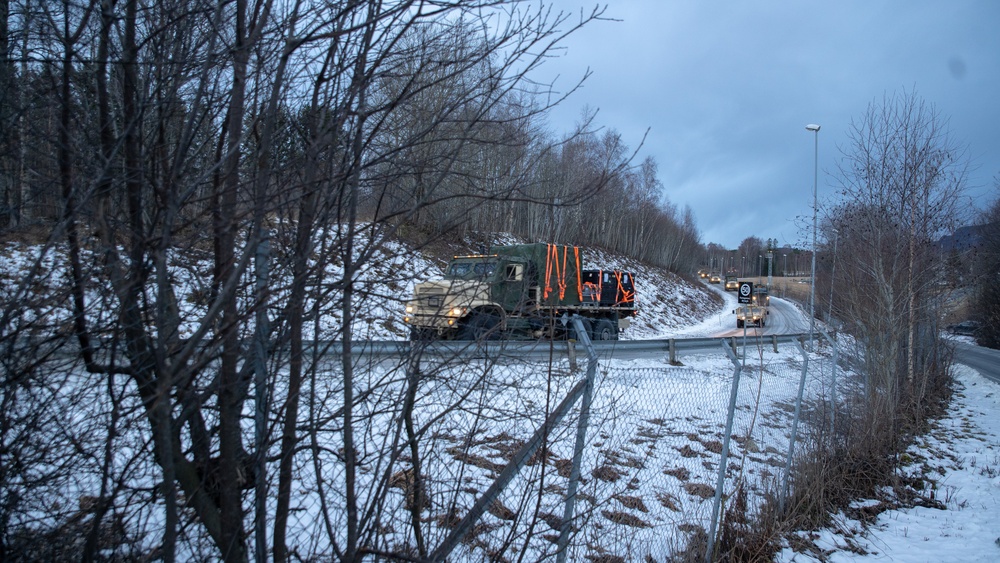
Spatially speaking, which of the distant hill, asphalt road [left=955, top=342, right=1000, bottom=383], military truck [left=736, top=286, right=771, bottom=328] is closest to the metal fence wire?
the distant hill

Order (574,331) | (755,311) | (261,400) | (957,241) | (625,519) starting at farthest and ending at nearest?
(755,311)
(957,241)
(625,519)
(574,331)
(261,400)

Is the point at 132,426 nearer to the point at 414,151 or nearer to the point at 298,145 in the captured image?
the point at 298,145

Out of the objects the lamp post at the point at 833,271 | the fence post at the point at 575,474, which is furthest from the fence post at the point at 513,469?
the lamp post at the point at 833,271

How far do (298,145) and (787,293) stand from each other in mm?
66304

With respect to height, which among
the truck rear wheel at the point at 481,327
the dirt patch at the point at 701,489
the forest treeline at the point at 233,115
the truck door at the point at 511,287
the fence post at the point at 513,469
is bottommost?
the dirt patch at the point at 701,489

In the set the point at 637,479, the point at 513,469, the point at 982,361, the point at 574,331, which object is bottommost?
the point at 982,361

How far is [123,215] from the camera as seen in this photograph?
182 cm

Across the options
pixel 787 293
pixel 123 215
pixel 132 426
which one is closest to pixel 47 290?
pixel 123 215

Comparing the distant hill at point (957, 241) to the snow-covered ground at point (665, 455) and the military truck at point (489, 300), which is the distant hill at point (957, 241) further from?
the military truck at point (489, 300)

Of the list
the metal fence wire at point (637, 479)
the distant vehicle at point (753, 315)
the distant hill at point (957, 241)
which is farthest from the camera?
the distant vehicle at point (753, 315)

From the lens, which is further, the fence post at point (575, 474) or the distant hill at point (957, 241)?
the distant hill at point (957, 241)

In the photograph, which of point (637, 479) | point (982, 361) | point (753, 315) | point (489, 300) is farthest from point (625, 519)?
point (982, 361)

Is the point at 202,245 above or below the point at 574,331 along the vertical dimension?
above

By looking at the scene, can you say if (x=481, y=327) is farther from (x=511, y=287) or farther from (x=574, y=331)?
(x=574, y=331)
